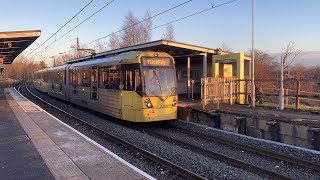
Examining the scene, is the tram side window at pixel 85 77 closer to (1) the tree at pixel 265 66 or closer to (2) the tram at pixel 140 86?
(2) the tram at pixel 140 86

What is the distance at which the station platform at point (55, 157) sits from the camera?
6.92 metres

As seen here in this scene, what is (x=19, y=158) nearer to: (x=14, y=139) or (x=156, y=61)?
(x=14, y=139)

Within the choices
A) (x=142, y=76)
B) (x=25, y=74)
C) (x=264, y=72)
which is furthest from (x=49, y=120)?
(x=25, y=74)

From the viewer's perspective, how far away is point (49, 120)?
14.9 metres

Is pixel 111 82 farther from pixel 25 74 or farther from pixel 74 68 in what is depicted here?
pixel 25 74

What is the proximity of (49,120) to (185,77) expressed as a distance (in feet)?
52.2

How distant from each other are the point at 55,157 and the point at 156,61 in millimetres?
7203

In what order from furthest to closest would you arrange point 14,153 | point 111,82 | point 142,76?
point 111,82
point 142,76
point 14,153

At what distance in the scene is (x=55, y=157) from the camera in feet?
27.0

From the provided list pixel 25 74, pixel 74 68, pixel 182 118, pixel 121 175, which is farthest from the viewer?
pixel 25 74

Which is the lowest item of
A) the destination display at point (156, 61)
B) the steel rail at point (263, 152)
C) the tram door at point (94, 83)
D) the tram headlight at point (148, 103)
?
the steel rail at point (263, 152)

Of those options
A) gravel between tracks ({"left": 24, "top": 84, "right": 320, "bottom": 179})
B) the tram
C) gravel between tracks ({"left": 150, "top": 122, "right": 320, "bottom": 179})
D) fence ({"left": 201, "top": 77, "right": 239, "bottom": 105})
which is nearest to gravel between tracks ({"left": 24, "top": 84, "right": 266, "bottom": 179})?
gravel between tracks ({"left": 24, "top": 84, "right": 320, "bottom": 179})

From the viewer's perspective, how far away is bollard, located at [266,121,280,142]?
461 inches

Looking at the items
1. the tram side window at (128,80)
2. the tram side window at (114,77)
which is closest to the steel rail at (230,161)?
the tram side window at (128,80)
